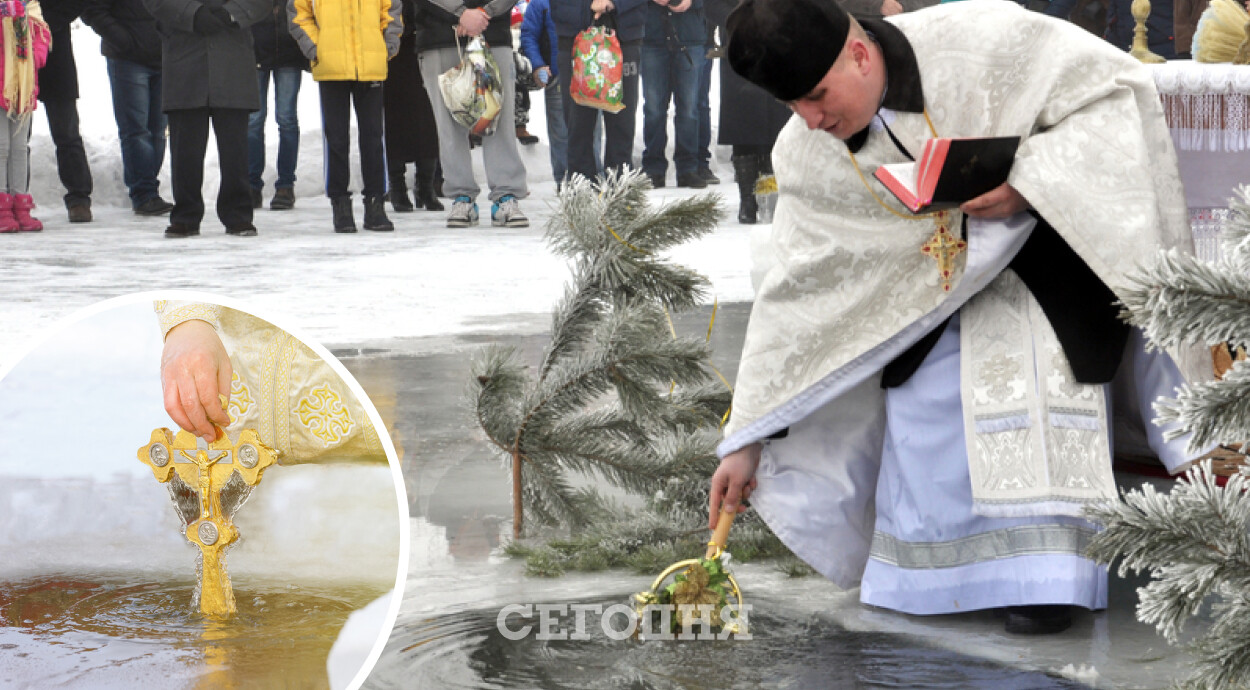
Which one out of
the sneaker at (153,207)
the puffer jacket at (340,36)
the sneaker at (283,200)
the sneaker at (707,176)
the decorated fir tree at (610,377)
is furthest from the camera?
the sneaker at (707,176)

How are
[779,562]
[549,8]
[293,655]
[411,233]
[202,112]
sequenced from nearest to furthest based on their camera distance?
[293,655] → [779,562] → [202,112] → [411,233] → [549,8]

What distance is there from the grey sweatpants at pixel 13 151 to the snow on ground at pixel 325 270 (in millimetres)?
348

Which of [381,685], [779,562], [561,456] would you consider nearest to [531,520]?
[561,456]

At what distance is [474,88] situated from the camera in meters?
8.63

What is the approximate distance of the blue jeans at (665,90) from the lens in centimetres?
1130

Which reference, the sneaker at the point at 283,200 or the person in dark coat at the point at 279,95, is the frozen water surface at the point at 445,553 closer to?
the person in dark coat at the point at 279,95

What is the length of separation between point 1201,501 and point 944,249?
1.04 meters

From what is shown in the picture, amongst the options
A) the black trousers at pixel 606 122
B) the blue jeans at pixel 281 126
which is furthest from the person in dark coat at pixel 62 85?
the black trousers at pixel 606 122

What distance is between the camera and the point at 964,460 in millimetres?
2822

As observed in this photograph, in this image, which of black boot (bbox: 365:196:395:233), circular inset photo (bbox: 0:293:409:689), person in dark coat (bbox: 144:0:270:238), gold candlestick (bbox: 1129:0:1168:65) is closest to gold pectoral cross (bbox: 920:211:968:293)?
circular inset photo (bbox: 0:293:409:689)

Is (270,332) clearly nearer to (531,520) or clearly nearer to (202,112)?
(531,520)

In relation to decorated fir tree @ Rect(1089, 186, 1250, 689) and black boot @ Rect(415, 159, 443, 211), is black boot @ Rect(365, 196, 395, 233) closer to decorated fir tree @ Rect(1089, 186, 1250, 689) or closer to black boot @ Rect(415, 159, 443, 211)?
black boot @ Rect(415, 159, 443, 211)

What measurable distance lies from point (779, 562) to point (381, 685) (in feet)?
3.36

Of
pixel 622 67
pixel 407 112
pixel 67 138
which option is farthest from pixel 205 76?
pixel 622 67
